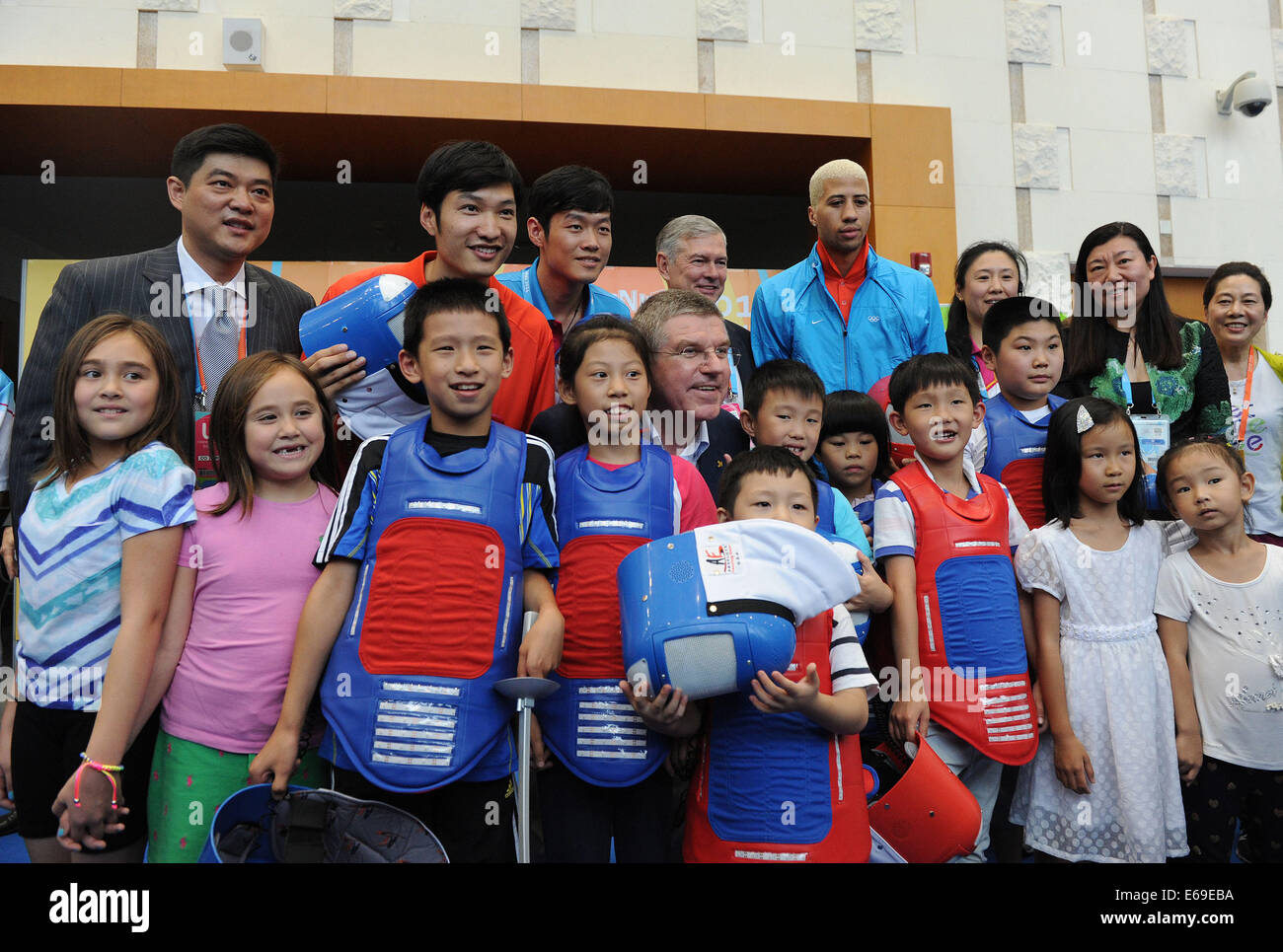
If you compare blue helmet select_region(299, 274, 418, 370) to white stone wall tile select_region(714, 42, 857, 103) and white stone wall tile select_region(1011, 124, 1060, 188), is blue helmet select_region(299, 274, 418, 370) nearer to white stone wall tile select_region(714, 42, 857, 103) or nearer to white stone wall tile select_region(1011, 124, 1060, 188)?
white stone wall tile select_region(714, 42, 857, 103)

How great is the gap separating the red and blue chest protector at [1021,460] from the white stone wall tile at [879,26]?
4325mm

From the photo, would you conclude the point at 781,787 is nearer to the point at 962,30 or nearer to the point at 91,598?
the point at 91,598

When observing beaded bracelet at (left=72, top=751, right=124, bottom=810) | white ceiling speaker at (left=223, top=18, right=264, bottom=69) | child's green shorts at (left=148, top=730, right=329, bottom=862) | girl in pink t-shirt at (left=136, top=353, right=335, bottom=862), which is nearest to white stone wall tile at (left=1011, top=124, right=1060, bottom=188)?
white ceiling speaker at (left=223, top=18, right=264, bottom=69)

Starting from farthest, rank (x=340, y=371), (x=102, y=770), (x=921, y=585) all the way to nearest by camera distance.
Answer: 1. (x=921, y=585)
2. (x=340, y=371)
3. (x=102, y=770)

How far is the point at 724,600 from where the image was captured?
5.82ft

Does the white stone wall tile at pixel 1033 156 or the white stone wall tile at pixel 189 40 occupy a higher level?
the white stone wall tile at pixel 189 40

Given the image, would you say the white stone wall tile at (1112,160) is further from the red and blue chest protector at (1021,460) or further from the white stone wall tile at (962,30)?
the red and blue chest protector at (1021,460)

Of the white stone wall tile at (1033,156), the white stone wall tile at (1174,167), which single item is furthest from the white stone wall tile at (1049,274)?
the white stone wall tile at (1174,167)

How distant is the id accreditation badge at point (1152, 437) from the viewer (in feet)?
9.33

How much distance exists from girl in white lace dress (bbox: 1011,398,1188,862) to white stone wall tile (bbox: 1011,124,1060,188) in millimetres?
4254
